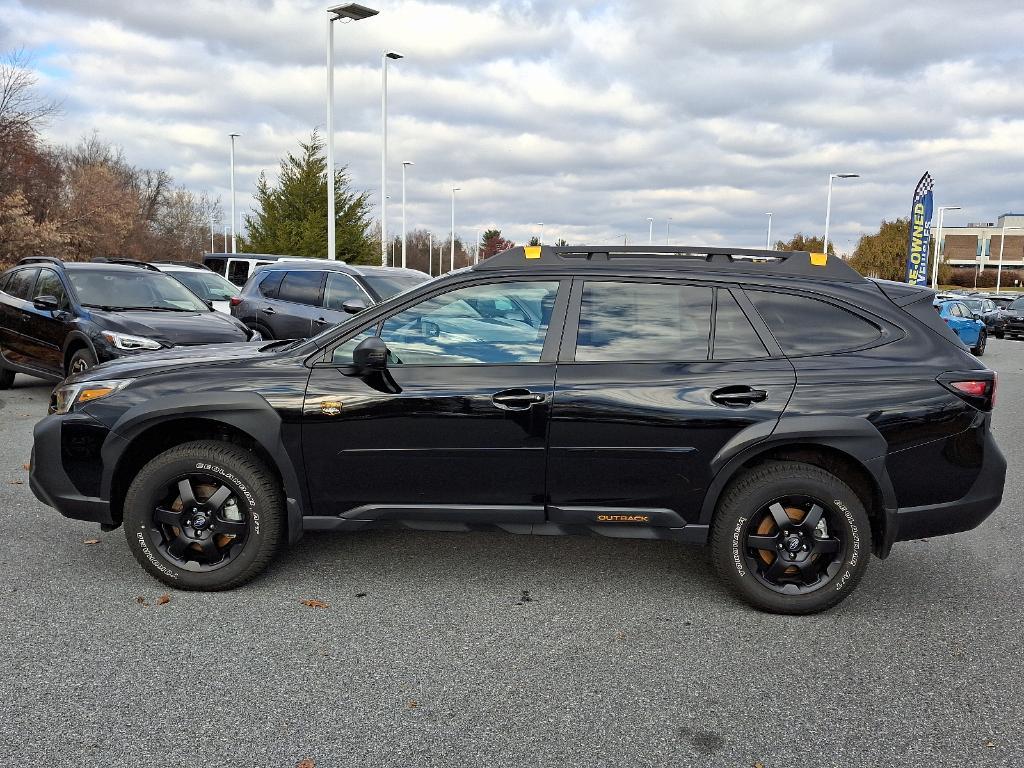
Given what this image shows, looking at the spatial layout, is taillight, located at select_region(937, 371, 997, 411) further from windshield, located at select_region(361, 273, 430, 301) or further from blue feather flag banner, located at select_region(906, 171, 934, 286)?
blue feather flag banner, located at select_region(906, 171, 934, 286)

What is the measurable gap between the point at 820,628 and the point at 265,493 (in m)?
2.78

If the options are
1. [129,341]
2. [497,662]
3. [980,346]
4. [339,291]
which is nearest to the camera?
[497,662]

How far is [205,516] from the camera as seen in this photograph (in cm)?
416

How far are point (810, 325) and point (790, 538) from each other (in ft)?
3.46

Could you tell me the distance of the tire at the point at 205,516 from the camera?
4090 mm

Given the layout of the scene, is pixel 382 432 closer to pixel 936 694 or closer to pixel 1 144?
pixel 936 694

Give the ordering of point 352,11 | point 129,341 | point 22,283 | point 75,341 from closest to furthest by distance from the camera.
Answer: point 129,341, point 75,341, point 22,283, point 352,11

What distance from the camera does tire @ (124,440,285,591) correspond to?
161 inches

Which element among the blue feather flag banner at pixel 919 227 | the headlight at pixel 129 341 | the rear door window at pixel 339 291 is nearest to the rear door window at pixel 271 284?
the rear door window at pixel 339 291

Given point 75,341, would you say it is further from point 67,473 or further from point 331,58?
point 331,58

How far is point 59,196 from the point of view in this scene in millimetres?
33438

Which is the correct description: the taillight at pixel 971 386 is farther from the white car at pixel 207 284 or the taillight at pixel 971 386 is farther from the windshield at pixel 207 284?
the windshield at pixel 207 284

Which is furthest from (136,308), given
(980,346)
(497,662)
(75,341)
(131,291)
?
(980,346)

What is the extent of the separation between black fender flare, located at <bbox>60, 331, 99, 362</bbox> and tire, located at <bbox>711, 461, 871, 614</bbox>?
7421 mm
